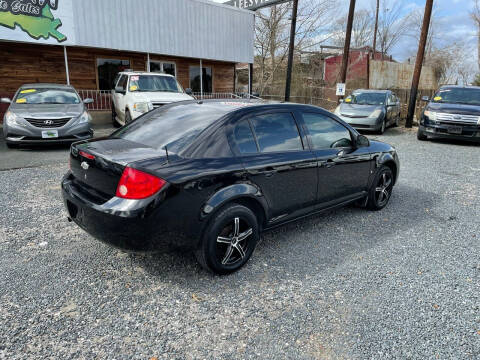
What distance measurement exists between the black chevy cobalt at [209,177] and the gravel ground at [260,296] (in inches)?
14.9

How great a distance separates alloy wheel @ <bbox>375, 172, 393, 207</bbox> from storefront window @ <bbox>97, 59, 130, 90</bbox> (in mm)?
13082

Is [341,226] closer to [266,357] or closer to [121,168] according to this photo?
[266,357]

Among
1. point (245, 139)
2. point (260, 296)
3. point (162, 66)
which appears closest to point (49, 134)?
point (245, 139)

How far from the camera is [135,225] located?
2.51 metres

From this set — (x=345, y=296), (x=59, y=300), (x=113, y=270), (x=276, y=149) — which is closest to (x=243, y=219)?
(x=276, y=149)

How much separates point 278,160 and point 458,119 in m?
9.02

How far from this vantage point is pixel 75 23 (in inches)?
464

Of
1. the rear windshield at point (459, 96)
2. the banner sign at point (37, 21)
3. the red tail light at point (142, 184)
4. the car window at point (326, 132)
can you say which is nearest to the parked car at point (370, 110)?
the rear windshield at point (459, 96)

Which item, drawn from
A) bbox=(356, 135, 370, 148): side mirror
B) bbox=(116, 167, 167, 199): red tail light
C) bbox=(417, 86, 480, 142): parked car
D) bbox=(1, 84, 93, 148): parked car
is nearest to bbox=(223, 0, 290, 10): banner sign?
bbox=(417, 86, 480, 142): parked car

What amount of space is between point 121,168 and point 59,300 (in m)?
1.14

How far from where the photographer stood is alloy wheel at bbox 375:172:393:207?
4.73 m

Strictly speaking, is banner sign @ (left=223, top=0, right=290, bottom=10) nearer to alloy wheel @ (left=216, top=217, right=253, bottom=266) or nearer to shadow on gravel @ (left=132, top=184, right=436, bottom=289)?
shadow on gravel @ (left=132, top=184, right=436, bottom=289)

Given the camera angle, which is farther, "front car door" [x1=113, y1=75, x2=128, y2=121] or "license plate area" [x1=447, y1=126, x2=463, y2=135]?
"front car door" [x1=113, y1=75, x2=128, y2=121]

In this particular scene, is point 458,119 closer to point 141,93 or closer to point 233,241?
point 141,93
